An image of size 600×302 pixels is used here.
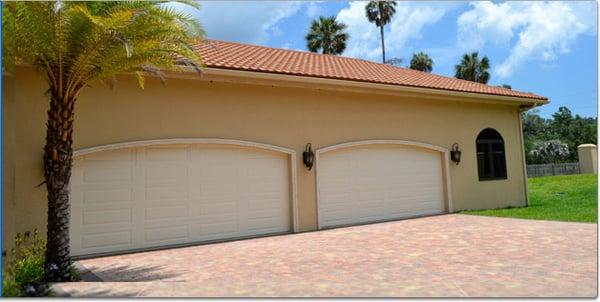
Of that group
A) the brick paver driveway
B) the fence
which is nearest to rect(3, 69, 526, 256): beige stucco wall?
the brick paver driveway

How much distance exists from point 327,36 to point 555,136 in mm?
26200

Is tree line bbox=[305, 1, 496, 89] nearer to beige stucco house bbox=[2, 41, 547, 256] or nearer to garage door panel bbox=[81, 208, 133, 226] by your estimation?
beige stucco house bbox=[2, 41, 547, 256]

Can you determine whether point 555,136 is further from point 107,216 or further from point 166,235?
point 107,216

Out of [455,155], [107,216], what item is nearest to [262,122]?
[107,216]

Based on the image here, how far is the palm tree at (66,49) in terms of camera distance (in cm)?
643

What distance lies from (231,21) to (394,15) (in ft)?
123

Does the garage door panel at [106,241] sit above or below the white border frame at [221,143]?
below

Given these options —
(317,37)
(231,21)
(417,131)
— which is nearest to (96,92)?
(231,21)

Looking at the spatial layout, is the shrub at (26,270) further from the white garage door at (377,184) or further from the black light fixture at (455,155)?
the black light fixture at (455,155)

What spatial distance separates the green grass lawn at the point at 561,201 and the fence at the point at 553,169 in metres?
2.21

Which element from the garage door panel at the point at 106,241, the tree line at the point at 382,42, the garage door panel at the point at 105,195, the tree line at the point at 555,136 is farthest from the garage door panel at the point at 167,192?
the tree line at the point at 555,136

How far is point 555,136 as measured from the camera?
47781 mm

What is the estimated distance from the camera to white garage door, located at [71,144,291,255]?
30.7ft

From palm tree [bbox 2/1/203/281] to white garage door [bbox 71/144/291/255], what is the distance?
2559 mm
